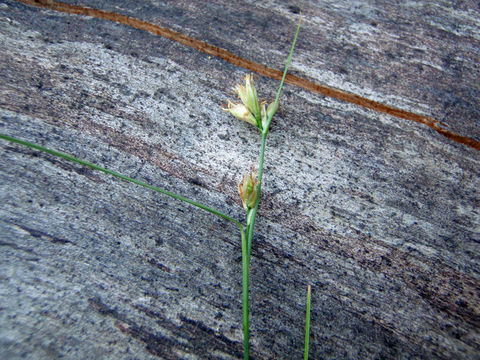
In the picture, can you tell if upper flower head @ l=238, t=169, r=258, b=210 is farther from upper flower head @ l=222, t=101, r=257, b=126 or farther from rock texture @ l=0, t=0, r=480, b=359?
upper flower head @ l=222, t=101, r=257, b=126

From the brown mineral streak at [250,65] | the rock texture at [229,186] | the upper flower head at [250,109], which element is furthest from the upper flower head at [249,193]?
the brown mineral streak at [250,65]

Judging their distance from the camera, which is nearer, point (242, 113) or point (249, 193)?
point (249, 193)

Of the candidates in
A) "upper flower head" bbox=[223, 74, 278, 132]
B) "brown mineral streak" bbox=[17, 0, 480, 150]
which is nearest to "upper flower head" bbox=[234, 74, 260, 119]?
"upper flower head" bbox=[223, 74, 278, 132]

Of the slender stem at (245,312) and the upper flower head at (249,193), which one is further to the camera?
the upper flower head at (249,193)

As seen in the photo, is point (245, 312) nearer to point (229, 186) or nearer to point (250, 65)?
point (229, 186)

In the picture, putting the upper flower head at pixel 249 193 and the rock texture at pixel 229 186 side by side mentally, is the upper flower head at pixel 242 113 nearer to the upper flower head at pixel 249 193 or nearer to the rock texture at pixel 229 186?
the rock texture at pixel 229 186

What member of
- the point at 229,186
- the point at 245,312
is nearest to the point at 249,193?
the point at 229,186

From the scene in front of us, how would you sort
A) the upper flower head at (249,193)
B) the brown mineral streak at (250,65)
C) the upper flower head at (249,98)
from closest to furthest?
the upper flower head at (249,193), the upper flower head at (249,98), the brown mineral streak at (250,65)
